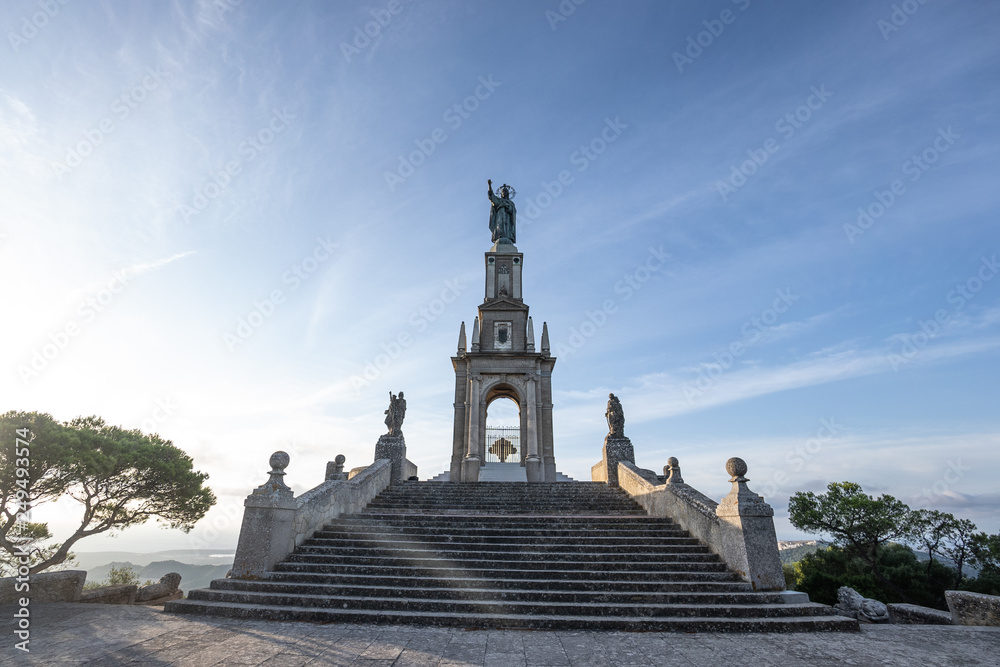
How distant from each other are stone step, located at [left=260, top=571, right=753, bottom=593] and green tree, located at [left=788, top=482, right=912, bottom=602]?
21.2 m

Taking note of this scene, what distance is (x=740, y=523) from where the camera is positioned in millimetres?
7984

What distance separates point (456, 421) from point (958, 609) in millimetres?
18014

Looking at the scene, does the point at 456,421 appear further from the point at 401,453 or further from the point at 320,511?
the point at 320,511

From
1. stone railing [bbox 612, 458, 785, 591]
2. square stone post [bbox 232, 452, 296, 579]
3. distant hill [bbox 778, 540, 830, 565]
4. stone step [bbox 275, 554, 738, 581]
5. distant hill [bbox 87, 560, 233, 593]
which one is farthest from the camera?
distant hill [bbox 778, 540, 830, 565]

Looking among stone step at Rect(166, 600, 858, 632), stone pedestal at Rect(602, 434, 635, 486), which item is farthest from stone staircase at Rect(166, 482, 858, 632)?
stone pedestal at Rect(602, 434, 635, 486)

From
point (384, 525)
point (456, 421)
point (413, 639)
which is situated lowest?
point (413, 639)

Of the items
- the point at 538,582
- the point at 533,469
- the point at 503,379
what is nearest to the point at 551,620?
the point at 538,582

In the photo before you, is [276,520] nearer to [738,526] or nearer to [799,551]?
[738,526]

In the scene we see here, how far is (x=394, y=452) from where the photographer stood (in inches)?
616

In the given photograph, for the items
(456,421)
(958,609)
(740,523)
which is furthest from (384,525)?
(456,421)

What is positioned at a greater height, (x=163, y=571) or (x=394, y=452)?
(x=394, y=452)

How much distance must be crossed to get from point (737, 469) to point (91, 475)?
20.1 m

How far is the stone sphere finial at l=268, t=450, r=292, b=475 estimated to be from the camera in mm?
9188

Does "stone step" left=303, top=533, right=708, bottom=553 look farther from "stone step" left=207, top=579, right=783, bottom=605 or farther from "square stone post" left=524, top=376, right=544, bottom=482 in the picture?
"square stone post" left=524, top=376, right=544, bottom=482
